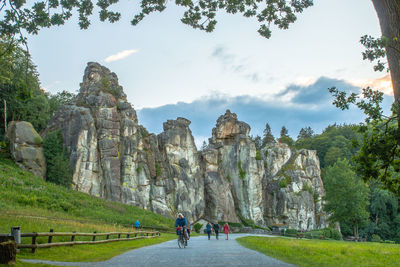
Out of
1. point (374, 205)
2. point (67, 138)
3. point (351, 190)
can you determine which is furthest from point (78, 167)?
point (374, 205)

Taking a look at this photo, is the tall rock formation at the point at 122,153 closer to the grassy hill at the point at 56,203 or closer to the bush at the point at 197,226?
the bush at the point at 197,226

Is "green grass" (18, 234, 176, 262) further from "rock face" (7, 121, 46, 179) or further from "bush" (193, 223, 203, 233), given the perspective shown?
"bush" (193, 223, 203, 233)

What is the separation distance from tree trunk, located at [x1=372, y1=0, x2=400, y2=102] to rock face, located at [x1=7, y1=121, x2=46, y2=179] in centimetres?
5419

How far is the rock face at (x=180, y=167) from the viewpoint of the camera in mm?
60062

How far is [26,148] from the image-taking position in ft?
184

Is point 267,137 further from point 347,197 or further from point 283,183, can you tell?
point 347,197

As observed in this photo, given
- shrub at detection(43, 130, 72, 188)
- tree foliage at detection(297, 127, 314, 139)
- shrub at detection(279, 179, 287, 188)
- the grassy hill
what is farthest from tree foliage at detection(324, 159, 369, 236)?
tree foliage at detection(297, 127, 314, 139)

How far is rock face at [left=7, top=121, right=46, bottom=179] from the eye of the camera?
54.9m

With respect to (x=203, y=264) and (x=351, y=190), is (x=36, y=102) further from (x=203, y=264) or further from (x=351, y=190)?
(x=203, y=264)

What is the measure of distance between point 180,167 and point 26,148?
29977 millimetres

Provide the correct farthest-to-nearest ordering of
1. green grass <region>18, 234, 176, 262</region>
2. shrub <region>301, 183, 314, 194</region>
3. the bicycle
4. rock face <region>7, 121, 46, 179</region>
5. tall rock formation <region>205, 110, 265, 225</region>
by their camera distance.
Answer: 1. shrub <region>301, 183, 314, 194</region>
2. tall rock formation <region>205, 110, 265, 225</region>
3. rock face <region>7, 121, 46, 179</region>
4. the bicycle
5. green grass <region>18, 234, 176, 262</region>

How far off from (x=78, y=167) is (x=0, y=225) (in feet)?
124

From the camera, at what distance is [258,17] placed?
12.4 meters

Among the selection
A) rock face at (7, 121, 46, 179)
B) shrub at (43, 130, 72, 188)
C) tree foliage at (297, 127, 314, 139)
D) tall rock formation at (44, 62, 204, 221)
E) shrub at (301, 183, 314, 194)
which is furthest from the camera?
tree foliage at (297, 127, 314, 139)
